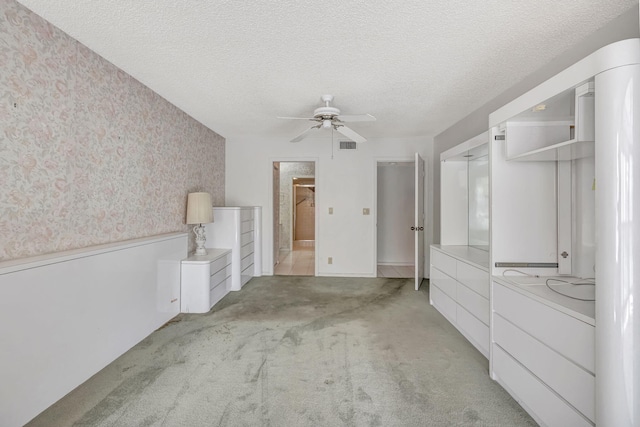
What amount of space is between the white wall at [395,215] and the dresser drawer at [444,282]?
262 centimetres

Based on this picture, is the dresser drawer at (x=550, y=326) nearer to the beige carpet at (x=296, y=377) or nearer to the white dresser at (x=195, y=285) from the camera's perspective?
the beige carpet at (x=296, y=377)

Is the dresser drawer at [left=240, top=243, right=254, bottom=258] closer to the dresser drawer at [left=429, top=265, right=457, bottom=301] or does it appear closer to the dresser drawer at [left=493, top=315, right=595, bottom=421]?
the dresser drawer at [left=429, top=265, right=457, bottom=301]

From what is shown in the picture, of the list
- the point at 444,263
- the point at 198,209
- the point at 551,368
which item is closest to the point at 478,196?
the point at 444,263

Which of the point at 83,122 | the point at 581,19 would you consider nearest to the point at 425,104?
the point at 581,19

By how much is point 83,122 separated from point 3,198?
0.79 meters

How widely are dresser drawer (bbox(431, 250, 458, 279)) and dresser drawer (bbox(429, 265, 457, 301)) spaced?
52mm

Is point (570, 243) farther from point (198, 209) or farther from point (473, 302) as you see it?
point (198, 209)

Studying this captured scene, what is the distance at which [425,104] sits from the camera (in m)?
3.32

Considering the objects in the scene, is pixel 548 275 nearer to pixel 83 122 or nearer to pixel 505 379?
pixel 505 379

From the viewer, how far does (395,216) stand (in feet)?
20.4

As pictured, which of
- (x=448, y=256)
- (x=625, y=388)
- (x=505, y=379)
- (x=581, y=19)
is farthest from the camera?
(x=448, y=256)

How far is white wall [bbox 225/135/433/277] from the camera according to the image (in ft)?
16.3

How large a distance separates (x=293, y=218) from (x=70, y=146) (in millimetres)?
6995

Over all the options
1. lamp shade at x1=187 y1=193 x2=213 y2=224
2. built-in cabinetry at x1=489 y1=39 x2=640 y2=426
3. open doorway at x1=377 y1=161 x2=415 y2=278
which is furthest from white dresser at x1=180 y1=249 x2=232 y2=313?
open doorway at x1=377 y1=161 x2=415 y2=278
